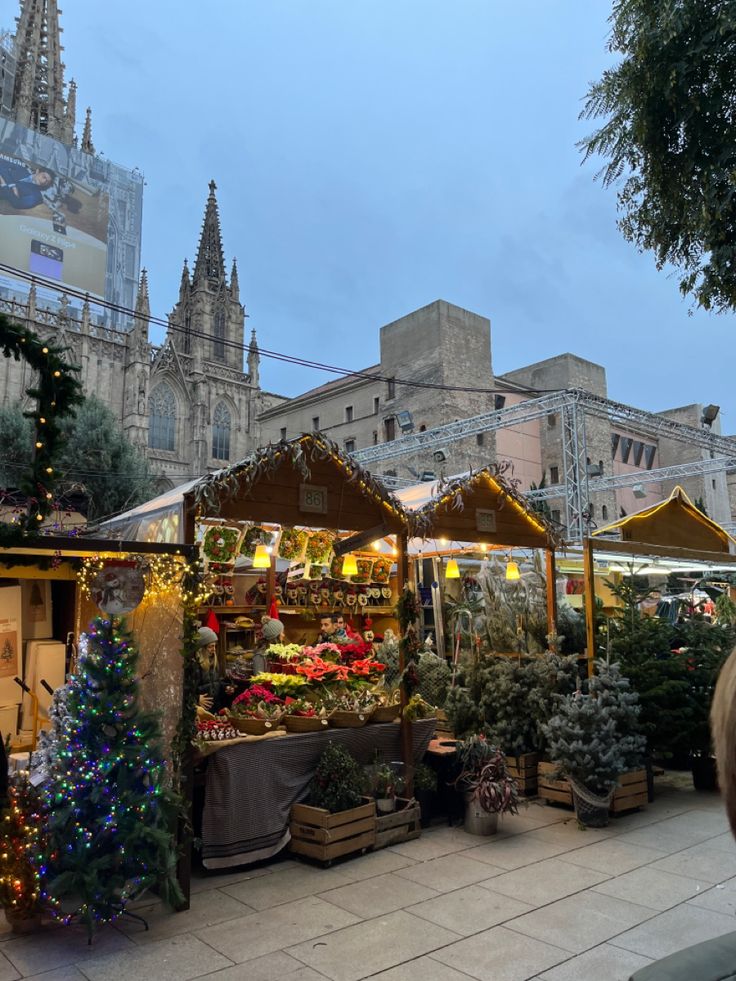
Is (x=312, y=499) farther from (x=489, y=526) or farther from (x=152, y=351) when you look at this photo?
(x=152, y=351)

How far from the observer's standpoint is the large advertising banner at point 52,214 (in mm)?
45031

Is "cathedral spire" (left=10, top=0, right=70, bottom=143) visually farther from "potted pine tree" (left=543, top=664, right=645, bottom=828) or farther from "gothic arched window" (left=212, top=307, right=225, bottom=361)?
Result: "potted pine tree" (left=543, top=664, right=645, bottom=828)

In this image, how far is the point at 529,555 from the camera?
41.7ft

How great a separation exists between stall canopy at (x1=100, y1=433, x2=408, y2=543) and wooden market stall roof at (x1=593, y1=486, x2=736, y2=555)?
307 centimetres

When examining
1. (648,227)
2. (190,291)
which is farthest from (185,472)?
(648,227)

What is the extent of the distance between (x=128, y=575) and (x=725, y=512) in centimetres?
4454

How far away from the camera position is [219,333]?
5297cm

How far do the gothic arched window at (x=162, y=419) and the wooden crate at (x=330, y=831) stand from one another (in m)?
42.0

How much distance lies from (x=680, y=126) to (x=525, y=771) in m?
7.05

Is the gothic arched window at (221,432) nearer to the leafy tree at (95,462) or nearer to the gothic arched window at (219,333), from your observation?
the gothic arched window at (219,333)

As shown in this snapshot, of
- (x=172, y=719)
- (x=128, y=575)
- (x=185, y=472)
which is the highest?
(x=185, y=472)

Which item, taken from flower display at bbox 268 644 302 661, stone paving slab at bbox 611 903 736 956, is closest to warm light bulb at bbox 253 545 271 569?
flower display at bbox 268 644 302 661

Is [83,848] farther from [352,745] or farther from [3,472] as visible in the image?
[3,472]

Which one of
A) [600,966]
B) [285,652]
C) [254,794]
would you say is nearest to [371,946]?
[600,966]
